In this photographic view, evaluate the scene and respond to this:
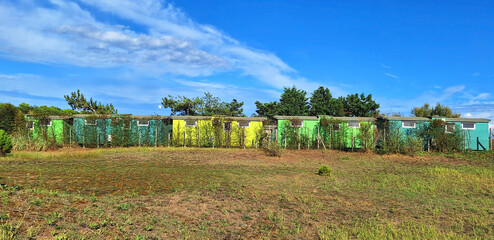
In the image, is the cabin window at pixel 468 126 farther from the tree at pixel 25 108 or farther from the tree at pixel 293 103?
the tree at pixel 25 108

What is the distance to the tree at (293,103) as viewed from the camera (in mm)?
35125

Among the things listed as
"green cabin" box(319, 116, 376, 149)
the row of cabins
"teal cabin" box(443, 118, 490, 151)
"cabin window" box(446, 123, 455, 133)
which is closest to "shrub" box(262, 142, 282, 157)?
the row of cabins

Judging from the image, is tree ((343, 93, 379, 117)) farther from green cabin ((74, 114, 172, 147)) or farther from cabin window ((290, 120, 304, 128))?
green cabin ((74, 114, 172, 147))

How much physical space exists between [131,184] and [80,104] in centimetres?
3404

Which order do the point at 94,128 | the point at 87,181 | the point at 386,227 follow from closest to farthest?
the point at 386,227, the point at 87,181, the point at 94,128

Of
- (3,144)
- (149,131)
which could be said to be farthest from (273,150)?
(3,144)

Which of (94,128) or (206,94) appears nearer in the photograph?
(94,128)

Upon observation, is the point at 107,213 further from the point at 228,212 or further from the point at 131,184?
the point at 131,184

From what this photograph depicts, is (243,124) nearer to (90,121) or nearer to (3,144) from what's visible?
(90,121)

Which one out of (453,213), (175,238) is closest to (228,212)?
(175,238)

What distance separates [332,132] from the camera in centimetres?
2331

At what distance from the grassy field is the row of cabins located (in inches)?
476

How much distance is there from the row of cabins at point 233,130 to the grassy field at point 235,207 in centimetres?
1209

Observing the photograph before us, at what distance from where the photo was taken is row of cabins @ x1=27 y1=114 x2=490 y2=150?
858 inches
